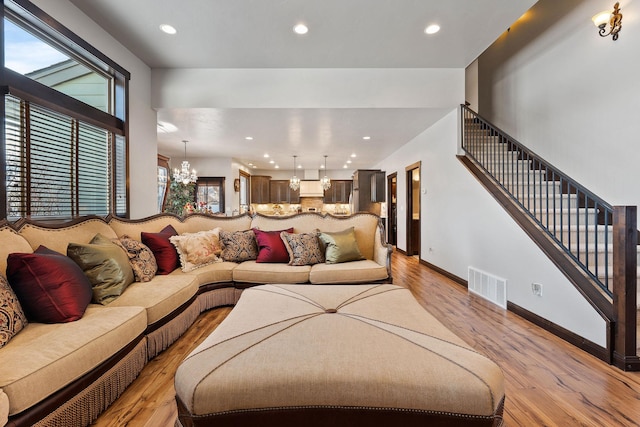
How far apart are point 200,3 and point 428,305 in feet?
13.2

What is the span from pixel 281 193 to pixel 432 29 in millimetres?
8111

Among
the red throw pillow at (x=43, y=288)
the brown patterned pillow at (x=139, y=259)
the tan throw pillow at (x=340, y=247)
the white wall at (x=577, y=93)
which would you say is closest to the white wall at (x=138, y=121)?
the brown patterned pillow at (x=139, y=259)

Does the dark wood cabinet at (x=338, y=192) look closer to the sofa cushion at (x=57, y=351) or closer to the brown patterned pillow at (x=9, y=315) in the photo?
the sofa cushion at (x=57, y=351)

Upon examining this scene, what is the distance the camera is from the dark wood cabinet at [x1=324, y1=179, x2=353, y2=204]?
34.5 feet

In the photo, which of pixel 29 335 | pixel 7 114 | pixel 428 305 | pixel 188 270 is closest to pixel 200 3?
pixel 7 114

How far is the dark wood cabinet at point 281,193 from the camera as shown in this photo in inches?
411

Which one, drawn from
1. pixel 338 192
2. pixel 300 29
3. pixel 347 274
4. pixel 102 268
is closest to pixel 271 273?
pixel 347 274

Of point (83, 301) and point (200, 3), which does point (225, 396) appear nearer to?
point (83, 301)

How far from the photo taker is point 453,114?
4.17 metres

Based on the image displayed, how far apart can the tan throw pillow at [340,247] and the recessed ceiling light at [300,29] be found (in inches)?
94.0

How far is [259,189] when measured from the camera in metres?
10.2

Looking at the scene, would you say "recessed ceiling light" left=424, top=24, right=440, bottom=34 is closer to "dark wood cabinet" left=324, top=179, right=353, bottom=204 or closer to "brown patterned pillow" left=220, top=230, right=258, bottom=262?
"brown patterned pillow" left=220, top=230, right=258, bottom=262

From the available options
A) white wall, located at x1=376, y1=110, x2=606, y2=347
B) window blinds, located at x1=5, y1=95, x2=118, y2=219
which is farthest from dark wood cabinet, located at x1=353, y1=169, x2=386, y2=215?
window blinds, located at x1=5, y1=95, x2=118, y2=219

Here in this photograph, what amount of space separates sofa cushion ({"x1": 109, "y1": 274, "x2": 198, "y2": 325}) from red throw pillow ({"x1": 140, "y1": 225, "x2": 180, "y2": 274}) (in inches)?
8.1
